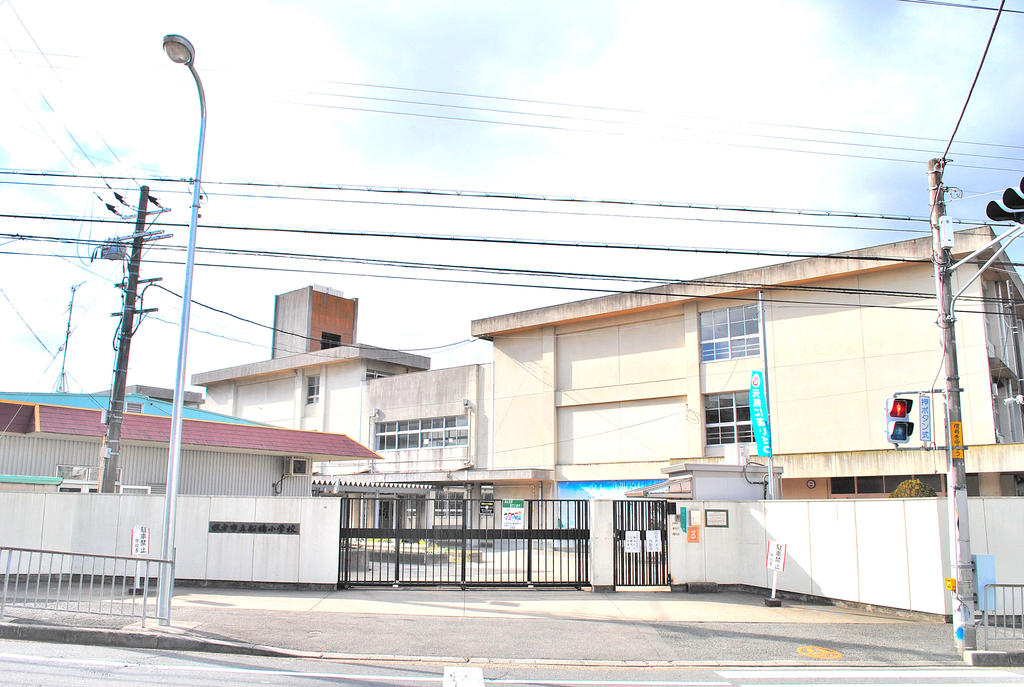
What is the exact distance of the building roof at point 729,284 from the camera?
28.3 m

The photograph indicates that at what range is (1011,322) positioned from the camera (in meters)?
32.7

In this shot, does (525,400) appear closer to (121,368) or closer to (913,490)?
(913,490)

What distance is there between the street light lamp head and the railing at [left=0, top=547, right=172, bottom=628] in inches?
287

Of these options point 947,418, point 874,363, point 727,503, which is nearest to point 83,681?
point 947,418

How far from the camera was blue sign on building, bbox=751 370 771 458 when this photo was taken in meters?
26.8

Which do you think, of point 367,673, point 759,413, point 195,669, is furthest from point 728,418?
point 195,669

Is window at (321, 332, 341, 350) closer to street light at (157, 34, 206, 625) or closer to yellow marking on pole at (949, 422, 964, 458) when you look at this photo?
street light at (157, 34, 206, 625)

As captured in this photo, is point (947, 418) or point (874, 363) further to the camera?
point (874, 363)

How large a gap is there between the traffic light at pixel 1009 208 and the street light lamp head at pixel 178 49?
1174 centimetres

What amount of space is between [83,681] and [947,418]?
12079 mm

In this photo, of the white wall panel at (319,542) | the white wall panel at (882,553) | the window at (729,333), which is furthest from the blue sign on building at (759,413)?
the white wall panel at (319,542)

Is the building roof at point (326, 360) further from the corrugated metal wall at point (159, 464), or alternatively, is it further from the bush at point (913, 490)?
the bush at point (913, 490)

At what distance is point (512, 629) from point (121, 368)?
35.5 ft

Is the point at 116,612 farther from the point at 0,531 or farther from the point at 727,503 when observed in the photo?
the point at 727,503
